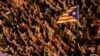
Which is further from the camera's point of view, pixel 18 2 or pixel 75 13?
pixel 18 2

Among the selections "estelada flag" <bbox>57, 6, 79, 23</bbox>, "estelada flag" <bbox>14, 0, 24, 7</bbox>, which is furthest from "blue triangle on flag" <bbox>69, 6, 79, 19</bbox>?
"estelada flag" <bbox>14, 0, 24, 7</bbox>

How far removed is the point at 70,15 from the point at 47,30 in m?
0.45

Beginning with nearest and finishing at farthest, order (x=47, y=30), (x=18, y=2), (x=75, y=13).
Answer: (x=75, y=13), (x=47, y=30), (x=18, y=2)

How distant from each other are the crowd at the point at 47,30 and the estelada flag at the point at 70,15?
7 centimetres

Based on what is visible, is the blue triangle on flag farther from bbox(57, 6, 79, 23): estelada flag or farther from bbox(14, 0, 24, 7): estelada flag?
bbox(14, 0, 24, 7): estelada flag

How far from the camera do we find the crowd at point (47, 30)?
14.9ft

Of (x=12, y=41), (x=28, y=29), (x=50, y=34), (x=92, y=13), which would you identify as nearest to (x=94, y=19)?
(x=92, y=13)

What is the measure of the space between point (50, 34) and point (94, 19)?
739mm

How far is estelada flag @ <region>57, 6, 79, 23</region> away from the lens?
4.73 meters

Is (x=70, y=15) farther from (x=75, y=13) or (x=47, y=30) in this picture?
(x=47, y=30)

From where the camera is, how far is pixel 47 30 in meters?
4.84

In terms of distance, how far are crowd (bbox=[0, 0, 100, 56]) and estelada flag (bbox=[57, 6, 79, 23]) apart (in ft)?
0.22

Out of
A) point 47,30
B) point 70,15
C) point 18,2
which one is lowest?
point 47,30

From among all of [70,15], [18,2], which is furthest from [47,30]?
[18,2]
